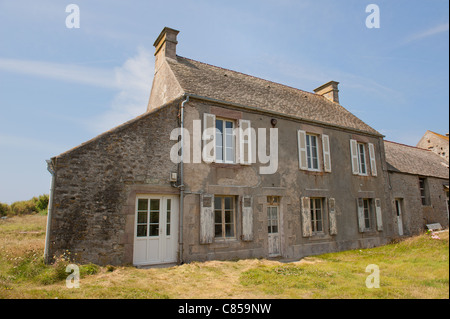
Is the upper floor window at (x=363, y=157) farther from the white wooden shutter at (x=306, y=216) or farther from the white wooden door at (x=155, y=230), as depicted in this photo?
the white wooden door at (x=155, y=230)

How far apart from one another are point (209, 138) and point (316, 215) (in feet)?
17.1

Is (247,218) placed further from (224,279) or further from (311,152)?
(311,152)

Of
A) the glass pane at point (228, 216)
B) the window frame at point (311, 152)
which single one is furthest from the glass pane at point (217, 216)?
the window frame at point (311, 152)

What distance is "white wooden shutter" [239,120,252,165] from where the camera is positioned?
9.20 m

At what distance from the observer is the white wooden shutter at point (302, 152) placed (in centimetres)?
1058

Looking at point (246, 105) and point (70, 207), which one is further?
point (246, 105)

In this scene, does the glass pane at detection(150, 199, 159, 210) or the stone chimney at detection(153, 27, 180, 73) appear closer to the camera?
the glass pane at detection(150, 199, 159, 210)

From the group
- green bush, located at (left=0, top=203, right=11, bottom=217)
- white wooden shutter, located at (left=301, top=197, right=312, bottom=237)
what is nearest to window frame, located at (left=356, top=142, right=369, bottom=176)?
white wooden shutter, located at (left=301, top=197, right=312, bottom=237)

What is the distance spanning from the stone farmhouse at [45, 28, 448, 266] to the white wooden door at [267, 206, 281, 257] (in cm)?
3

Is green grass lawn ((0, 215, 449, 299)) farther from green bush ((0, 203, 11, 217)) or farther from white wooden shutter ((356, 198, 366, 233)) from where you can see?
green bush ((0, 203, 11, 217))

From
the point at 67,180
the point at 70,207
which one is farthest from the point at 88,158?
the point at 70,207
